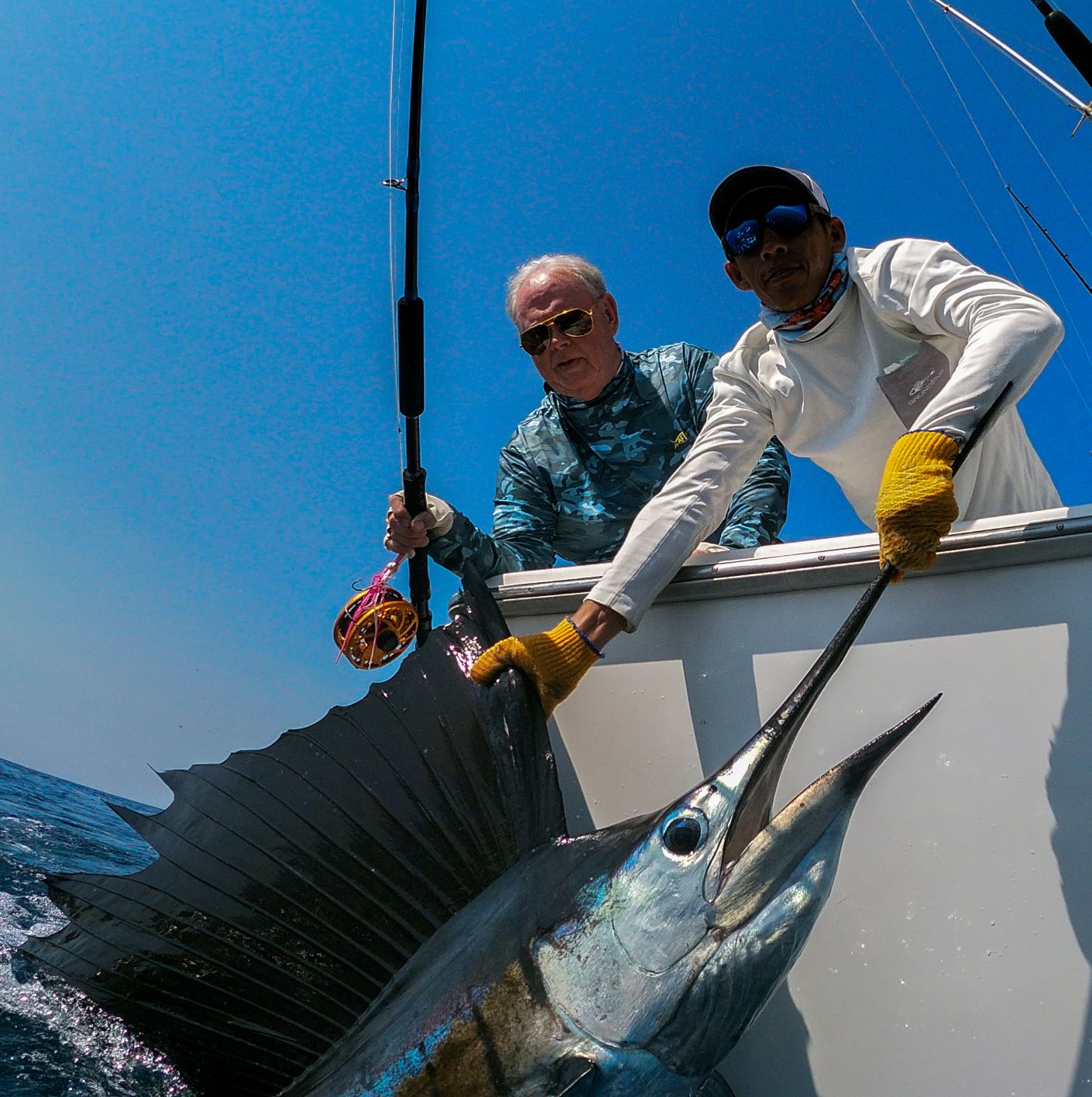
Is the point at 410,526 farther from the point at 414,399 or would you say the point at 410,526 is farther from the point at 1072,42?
the point at 1072,42

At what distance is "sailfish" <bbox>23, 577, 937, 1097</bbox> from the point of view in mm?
1042

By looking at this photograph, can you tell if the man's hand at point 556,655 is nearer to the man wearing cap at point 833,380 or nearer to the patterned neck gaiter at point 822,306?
the man wearing cap at point 833,380

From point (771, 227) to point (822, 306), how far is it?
20cm

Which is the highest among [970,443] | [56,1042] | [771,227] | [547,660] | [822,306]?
[771,227]

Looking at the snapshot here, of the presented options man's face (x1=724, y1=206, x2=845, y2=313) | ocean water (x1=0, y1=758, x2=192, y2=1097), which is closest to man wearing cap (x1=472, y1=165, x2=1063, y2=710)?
man's face (x1=724, y1=206, x2=845, y2=313)

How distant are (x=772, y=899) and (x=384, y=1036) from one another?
0.59 metres

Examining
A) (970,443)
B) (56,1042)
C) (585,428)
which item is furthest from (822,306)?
(56,1042)

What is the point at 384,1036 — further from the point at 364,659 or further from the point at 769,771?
the point at 364,659

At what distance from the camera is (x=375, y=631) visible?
2328 millimetres

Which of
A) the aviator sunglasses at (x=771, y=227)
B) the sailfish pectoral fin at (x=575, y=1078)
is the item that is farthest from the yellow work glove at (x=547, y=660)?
the aviator sunglasses at (x=771, y=227)

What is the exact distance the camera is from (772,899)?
1038mm

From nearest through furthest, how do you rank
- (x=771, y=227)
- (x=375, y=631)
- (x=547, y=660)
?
1. (x=547, y=660)
2. (x=771, y=227)
3. (x=375, y=631)

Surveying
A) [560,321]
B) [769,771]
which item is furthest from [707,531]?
[560,321]

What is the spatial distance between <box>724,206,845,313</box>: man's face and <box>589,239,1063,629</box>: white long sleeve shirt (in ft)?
0.22
